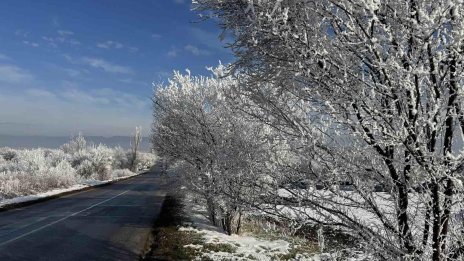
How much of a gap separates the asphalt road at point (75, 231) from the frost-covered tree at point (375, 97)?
350 inches

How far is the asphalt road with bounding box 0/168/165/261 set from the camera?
12.0 metres

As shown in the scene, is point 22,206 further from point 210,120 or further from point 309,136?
point 309,136

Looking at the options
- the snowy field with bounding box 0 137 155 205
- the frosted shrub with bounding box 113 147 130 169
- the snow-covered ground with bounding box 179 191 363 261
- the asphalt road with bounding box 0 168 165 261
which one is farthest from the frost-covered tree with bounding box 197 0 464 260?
the frosted shrub with bounding box 113 147 130 169

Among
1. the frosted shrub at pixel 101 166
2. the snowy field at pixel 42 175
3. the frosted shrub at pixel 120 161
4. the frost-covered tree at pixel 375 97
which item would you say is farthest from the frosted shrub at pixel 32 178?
the frosted shrub at pixel 120 161

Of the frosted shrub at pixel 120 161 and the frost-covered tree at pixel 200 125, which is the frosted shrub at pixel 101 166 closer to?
the frosted shrub at pixel 120 161

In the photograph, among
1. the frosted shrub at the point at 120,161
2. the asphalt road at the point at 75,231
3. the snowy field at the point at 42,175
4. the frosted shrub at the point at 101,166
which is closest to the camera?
the asphalt road at the point at 75,231

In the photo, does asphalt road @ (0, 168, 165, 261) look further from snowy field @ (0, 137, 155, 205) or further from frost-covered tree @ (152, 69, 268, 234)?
snowy field @ (0, 137, 155, 205)

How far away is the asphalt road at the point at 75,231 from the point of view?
39.4 ft

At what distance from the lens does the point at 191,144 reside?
53.5 feet

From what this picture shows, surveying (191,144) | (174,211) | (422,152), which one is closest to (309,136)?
(422,152)

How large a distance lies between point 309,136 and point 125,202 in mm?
24546

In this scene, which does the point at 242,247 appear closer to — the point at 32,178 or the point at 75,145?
the point at 32,178

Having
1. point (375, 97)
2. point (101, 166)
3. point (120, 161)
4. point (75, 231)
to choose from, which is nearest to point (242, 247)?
point (75, 231)

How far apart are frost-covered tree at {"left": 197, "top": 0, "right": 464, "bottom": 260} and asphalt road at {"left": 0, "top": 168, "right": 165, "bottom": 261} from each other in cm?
889
